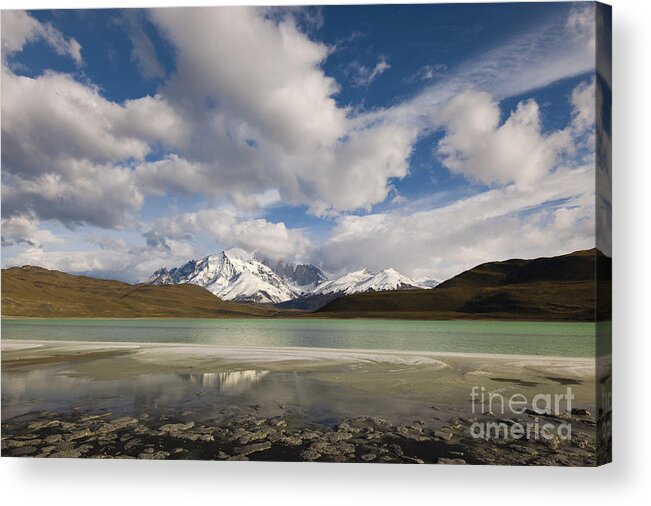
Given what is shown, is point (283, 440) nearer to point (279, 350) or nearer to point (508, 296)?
point (279, 350)

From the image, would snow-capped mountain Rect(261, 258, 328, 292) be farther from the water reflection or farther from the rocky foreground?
the rocky foreground

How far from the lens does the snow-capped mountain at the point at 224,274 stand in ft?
27.5

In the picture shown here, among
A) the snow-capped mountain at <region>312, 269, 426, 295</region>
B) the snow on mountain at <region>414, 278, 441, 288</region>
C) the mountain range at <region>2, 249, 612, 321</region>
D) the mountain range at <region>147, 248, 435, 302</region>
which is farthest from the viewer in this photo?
A: the snow-capped mountain at <region>312, 269, 426, 295</region>

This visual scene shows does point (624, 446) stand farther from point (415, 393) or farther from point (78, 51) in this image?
point (78, 51)

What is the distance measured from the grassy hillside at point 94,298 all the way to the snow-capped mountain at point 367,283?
2024mm

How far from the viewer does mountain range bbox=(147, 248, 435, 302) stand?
27.7ft

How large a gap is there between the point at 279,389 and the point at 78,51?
23.3 feet

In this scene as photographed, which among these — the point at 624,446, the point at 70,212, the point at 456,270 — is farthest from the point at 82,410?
the point at 624,446

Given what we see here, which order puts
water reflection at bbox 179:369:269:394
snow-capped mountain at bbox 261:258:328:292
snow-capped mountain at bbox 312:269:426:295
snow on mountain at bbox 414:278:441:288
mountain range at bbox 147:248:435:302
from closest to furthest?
1. water reflection at bbox 179:369:269:394
2. snow on mountain at bbox 414:278:441:288
3. mountain range at bbox 147:248:435:302
4. snow-capped mountain at bbox 312:269:426:295
5. snow-capped mountain at bbox 261:258:328:292

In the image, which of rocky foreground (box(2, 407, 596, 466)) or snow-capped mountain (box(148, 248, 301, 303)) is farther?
snow-capped mountain (box(148, 248, 301, 303))

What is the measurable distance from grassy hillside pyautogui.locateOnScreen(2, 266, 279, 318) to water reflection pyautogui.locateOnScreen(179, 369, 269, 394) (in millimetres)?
1562

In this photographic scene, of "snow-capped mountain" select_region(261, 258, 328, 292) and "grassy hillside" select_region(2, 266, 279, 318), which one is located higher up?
"snow-capped mountain" select_region(261, 258, 328, 292)

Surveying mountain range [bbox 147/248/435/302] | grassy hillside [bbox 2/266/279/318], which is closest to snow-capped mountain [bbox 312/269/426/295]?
mountain range [bbox 147/248/435/302]

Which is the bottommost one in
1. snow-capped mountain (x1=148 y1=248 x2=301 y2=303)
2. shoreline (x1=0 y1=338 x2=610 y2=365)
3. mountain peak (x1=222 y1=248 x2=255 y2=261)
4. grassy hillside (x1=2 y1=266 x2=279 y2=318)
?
shoreline (x1=0 y1=338 x2=610 y2=365)
